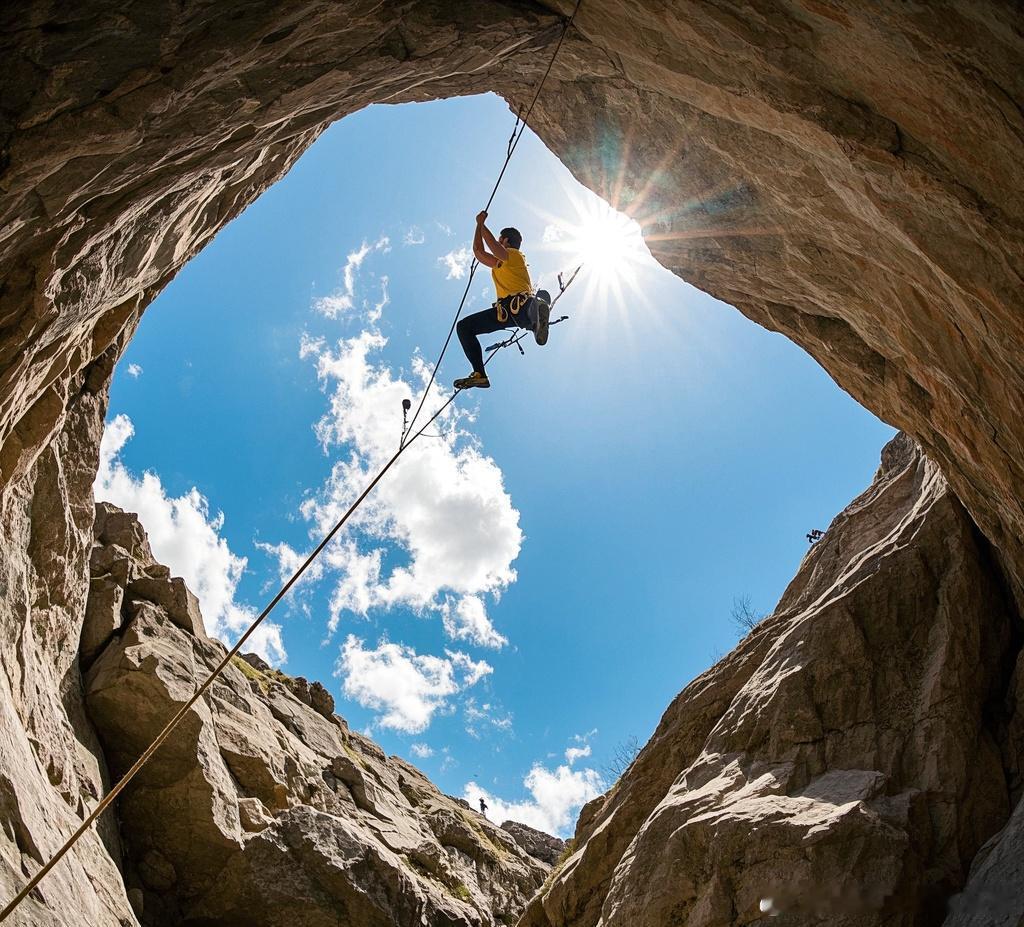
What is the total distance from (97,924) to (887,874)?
8.97 meters

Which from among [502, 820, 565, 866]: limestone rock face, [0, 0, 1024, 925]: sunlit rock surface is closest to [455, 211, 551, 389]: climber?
[0, 0, 1024, 925]: sunlit rock surface

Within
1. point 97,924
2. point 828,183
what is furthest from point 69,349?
point 828,183

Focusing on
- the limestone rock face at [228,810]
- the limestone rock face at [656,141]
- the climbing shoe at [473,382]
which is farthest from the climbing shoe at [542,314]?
the limestone rock face at [228,810]

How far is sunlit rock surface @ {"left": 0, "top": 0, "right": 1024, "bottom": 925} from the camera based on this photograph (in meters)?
5.25

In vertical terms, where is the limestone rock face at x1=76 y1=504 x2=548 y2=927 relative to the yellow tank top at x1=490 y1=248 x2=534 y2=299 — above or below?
below

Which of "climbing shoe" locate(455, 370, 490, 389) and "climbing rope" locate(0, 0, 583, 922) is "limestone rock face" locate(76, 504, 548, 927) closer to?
"climbing rope" locate(0, 0, 583, 922)

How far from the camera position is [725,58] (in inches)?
255

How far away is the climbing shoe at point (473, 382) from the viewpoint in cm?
1095

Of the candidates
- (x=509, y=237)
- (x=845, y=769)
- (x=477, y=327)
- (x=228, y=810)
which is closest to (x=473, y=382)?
(x=477, y=327)

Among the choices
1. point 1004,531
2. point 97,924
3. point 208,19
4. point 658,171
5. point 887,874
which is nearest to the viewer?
point 208,19

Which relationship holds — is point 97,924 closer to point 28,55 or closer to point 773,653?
point 28,55

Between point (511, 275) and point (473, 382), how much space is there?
178cm

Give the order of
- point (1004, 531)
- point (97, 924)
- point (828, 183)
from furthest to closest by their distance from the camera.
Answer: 1. point (1004, 531)
2. point (97, 924)
3. point (828, 183)

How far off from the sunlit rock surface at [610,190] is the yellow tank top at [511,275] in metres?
1.96
